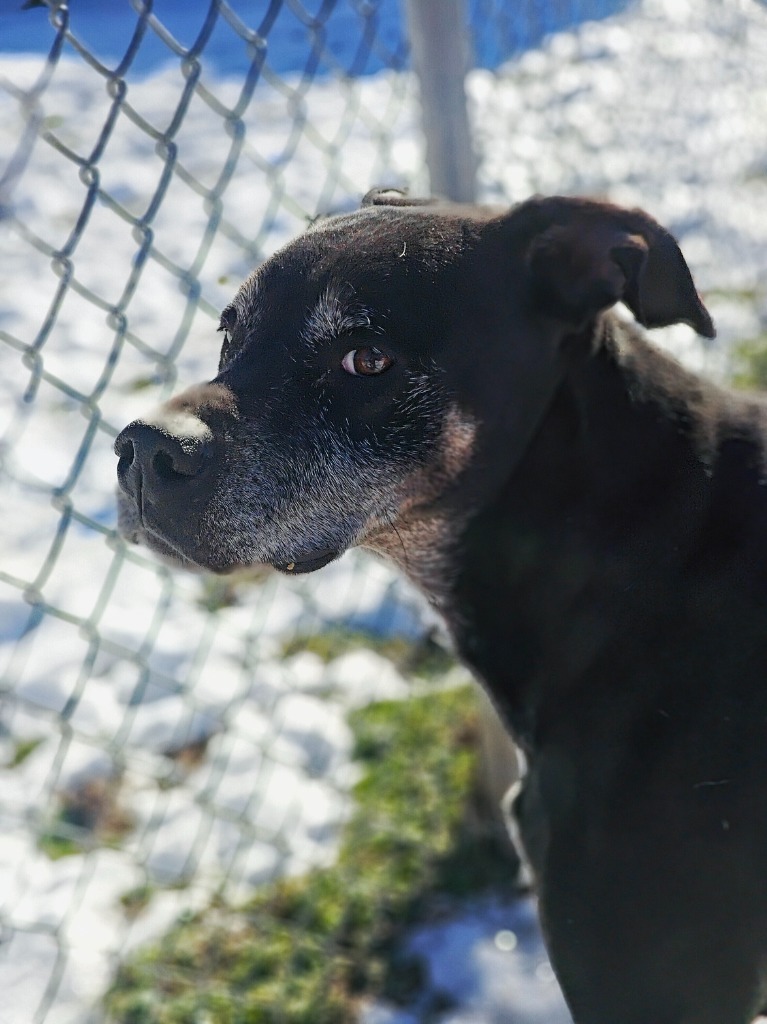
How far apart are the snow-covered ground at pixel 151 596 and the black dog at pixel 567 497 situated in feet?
1.33

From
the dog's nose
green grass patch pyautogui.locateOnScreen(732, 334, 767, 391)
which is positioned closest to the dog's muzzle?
the dog's nose

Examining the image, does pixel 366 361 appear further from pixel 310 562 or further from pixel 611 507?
pixel 611 507

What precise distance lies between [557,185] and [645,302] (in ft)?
10.3

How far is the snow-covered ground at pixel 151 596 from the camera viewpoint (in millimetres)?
2713

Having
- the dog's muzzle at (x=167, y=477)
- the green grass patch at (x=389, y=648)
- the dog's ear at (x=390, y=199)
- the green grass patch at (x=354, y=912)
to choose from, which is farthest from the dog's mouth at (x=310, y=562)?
Result: the green grass patch at (x=389, y=648)

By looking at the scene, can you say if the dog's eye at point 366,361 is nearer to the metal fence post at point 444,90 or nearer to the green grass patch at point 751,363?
the metal fence post at point 444,90

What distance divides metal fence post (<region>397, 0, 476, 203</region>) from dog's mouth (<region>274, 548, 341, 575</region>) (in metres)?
1.14

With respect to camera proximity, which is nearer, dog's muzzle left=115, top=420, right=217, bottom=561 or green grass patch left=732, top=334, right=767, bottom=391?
dog's muzzle left=115, top=420, right=217, bottom=561

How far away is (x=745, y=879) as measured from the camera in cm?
212

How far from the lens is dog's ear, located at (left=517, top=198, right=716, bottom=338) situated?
7.15 ft

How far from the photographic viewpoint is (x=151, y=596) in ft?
12.8

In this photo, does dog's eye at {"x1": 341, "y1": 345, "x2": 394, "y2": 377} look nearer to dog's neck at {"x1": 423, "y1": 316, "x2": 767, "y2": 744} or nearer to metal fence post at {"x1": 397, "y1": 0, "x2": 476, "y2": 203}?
dog's neck at {"x1": 423, "y1": 316, "x2": 767, "y2": 744}

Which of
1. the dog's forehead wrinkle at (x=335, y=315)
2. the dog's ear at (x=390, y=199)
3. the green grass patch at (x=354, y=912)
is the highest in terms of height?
the dog's ear at (x=390, y=199)

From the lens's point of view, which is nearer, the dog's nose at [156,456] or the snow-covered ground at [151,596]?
the dog's nose at [156,456]
